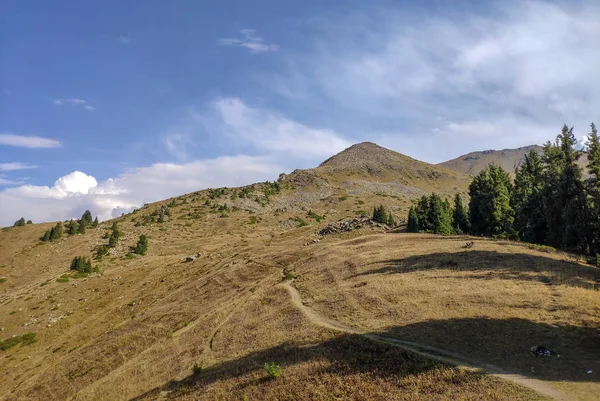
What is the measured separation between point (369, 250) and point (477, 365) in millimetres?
36133

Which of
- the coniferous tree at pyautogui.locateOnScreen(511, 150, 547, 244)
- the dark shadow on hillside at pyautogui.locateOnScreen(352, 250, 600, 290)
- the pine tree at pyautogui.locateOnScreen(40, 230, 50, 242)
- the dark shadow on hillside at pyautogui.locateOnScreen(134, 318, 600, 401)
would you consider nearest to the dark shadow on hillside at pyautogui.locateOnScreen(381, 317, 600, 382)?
the dark shadow on hillside at pyautogui.locateOnScreen(134, 318, 600, 401)

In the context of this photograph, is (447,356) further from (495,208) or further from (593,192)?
(495,208)

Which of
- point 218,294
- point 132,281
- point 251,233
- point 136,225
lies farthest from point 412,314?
point 136,225

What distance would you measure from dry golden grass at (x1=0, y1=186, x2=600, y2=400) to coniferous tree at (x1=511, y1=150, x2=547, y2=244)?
16257mm

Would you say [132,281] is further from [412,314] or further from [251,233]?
[412,314]

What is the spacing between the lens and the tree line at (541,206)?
46969mm

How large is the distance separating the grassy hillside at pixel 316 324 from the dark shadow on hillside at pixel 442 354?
0.11 m

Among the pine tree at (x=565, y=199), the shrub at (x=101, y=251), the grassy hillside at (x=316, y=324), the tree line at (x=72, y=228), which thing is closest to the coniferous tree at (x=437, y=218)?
the grassy hillside at (x=316, y=324)

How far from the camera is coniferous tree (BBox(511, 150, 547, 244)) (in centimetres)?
6094

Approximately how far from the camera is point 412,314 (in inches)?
1150

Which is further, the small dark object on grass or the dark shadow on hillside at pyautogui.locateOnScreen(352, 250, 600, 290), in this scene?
the dark shadow on hillside at pyautogui.locateOnScreen(352, 250, 600, 290)

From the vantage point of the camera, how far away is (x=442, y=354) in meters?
A: 22.2

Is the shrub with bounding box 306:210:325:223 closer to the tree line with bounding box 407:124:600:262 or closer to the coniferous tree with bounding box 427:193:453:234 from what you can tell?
the tree line with bounding box 407:124:600:262

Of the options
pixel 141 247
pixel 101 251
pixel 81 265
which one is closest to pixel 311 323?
pixel 81 265
